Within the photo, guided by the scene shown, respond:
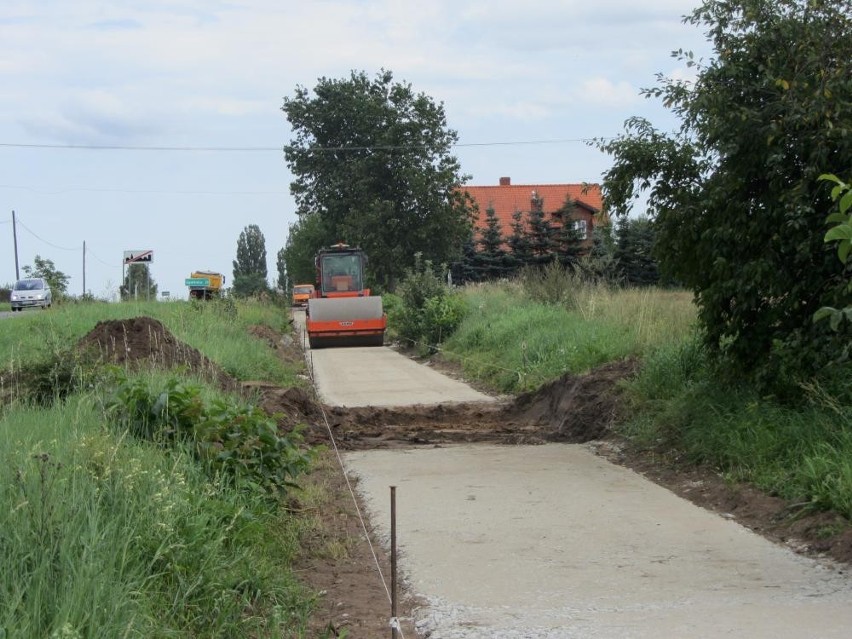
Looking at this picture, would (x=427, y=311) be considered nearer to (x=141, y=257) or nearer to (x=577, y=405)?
(x=141, y=257)

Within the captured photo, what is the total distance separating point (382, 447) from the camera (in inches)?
446

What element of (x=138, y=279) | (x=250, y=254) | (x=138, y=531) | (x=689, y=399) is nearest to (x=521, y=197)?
(x=138, y=279)

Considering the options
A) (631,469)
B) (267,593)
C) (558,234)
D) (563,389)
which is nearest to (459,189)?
(558,234)

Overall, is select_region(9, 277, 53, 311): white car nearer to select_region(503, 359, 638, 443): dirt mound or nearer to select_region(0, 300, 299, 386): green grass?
select_region(0, 300, 299, 386): green grass

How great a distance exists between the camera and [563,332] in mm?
18141

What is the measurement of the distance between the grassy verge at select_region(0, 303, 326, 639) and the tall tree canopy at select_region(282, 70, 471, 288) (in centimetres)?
4798

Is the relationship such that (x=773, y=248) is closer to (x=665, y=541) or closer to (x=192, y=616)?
(x=665, y=541)

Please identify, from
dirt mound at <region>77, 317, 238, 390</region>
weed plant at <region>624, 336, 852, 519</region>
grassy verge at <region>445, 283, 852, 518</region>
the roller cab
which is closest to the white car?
the roller cab

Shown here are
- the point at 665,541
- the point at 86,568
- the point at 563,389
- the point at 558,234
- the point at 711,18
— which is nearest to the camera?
the point at 86,568

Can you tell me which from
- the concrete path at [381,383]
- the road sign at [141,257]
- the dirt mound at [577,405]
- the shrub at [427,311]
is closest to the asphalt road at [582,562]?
the dirt mound at [577,405]

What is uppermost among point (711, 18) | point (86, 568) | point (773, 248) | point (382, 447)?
point (711, 18)

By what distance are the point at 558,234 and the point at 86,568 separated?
5070 centimetres

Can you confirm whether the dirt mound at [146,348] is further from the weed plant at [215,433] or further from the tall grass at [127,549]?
the tall grass at [127,549]

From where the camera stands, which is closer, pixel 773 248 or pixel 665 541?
pixel 665 541
